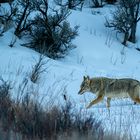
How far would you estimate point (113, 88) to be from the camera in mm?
13469

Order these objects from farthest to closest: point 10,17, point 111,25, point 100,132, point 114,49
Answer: point 111,25 → point 114,49 → point 10,17 → point 100,132

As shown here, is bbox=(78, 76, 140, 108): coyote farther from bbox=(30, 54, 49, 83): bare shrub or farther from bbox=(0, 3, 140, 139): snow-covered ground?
bbox=(30, 54, 49, 83): bare shrub

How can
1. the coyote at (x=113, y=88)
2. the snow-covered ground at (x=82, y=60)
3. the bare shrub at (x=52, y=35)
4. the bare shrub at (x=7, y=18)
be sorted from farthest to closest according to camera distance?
the bare shrub at (x=52, y=35) < the bare shrub at (x=7, y=18) < the snow-covered ground at (x=82, y=60) < the coyote at (x=113, y=88)

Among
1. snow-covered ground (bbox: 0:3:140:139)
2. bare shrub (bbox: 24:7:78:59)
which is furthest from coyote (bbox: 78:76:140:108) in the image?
bare shrub (bbox: 24:7:78:59)

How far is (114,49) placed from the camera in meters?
24.4

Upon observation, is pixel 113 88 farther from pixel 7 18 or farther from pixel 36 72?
pixel 7 18

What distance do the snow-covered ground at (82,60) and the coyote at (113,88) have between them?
12.9 inches

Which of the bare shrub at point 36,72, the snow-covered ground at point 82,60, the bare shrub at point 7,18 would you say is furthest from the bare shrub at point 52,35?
the bare shrub at point 36,72

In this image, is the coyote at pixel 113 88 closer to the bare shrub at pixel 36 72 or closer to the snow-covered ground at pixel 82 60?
the snow-covered ground at pixel 82 60

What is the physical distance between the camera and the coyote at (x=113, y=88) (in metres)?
13.3

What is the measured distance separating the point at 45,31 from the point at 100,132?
16.0 m

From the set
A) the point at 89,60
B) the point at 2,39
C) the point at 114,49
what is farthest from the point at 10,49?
the point at 114,49

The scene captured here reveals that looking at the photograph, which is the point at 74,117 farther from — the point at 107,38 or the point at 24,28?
the point at 107,38

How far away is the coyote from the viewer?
13.3 meters
